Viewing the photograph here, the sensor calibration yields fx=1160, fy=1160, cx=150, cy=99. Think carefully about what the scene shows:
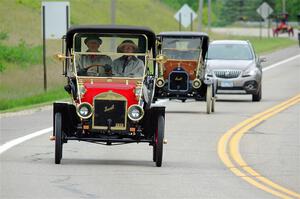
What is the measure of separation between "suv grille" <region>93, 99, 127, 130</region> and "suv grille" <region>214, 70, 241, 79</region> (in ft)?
52.9

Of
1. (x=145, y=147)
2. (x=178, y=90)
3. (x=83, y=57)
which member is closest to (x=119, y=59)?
(x=83, y=57)

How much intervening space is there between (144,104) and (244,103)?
1545cm

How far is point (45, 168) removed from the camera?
15516 millimetres

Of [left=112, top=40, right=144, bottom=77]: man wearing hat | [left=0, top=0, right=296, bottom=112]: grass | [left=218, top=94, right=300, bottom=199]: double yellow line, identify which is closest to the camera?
[left=218, top=94, right=300, bottom=199]: double yellow line

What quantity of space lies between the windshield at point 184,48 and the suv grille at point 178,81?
0.82m

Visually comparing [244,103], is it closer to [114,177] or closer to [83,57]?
[83,57]

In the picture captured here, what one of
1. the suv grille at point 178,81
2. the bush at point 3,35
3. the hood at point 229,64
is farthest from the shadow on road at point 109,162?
the bush at point 3,35

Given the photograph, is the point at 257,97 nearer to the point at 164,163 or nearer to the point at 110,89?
the point at 164,163

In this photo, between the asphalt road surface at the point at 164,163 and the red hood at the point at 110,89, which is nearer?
the asphalt road surface at the point at 164,163

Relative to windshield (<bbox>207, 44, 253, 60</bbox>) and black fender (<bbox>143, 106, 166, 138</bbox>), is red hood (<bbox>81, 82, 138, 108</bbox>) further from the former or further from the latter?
windshield (<bbox>207, 44, 253, 60</bbox>)

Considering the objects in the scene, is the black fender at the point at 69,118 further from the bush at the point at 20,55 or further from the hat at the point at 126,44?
the bush at the point at 20,55

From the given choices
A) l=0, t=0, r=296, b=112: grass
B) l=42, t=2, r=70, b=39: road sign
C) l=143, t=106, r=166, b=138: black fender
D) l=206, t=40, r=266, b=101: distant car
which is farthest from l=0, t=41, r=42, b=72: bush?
l=143, t=106, r=166, b=138: black fender

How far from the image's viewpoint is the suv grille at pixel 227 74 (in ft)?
106

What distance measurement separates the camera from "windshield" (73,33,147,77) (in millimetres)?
17266
